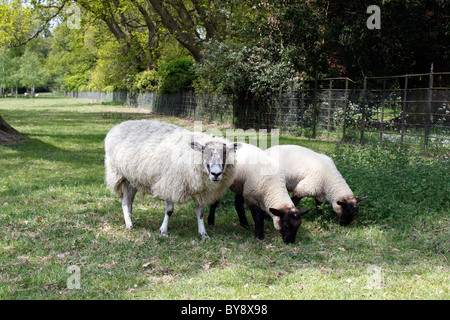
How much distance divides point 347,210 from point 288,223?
48.6 inches

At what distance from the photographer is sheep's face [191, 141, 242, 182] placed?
536cm

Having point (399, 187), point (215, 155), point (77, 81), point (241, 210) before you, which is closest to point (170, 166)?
point (215, 155)

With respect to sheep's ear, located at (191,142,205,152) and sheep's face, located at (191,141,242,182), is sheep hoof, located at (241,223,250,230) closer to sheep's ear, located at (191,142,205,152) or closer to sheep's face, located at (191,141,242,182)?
sheep's face, located at (191,141,242,182)

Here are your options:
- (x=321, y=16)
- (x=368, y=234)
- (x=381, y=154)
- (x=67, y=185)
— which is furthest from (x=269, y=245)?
(x=321, y=16)

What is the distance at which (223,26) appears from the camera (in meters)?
22.8

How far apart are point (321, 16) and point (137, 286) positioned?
52.2 ft

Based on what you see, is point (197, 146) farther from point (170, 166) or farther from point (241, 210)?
point (241, 210)

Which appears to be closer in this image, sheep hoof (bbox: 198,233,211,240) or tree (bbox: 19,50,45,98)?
sheep hoof (bbox: 198,233,211,240)

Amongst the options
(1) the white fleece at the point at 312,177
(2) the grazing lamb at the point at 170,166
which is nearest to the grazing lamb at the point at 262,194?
(1) the white fleece at the point at 312,177

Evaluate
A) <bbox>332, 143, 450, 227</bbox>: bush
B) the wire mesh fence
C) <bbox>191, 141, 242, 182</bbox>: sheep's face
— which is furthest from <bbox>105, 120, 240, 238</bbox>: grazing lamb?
the wire mesh fence

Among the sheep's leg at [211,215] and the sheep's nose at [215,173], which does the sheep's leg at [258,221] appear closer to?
the sheep's leg at [211,215]

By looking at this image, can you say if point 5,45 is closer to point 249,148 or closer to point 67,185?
point 67,185

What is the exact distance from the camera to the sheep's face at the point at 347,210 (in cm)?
659

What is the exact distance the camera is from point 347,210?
6598 millimetres
